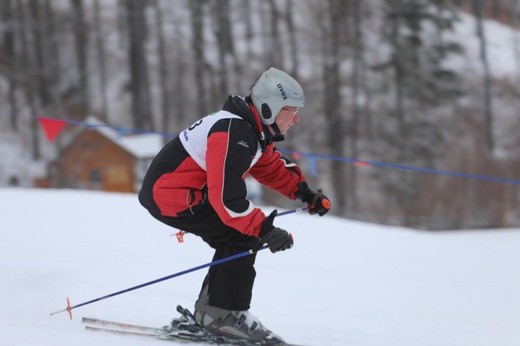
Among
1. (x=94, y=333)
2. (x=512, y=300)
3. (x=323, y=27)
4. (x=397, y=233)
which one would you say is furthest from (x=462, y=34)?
(x=94, y=333)

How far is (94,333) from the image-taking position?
3334 millimetres

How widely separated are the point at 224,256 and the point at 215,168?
0.55 meters

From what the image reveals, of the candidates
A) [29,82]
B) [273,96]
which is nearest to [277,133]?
[273,96]

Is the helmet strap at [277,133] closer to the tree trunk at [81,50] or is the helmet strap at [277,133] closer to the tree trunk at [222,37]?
the tree trunk at [222,37]

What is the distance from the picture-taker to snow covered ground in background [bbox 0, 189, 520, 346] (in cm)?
371

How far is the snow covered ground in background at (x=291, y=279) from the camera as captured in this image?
3707mm

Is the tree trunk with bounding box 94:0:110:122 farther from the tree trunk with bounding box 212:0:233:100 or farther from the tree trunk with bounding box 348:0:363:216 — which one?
the tree trunk with bounding box 348:0:363:216

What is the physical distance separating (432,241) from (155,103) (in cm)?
2333

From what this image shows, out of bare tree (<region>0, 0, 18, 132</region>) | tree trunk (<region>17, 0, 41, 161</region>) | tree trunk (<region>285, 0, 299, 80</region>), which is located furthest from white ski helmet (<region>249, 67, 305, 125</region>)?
tree trunk (<region>285, 0, 299, 80</region>)

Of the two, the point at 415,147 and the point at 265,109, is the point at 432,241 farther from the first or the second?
the point at 415,147

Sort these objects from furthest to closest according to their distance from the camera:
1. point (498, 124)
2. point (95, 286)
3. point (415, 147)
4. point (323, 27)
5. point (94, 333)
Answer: point (498, 124) → point (323, 27) → point (415, 147) → point (95, 286) → point (94, 333)

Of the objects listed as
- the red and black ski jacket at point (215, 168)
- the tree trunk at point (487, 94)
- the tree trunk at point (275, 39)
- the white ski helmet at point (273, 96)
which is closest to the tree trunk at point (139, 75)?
the tree trunk at point (275, 39)

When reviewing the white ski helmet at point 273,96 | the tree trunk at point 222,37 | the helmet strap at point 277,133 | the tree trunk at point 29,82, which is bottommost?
the helmet strap at point 277,133

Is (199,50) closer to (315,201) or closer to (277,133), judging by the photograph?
(315,201)
